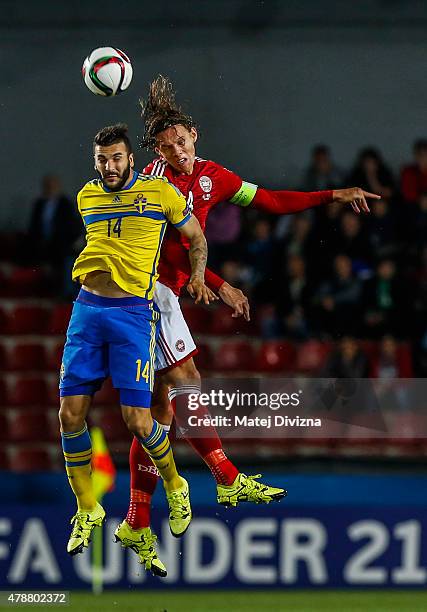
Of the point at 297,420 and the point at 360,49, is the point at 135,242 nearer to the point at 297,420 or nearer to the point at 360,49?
the point at 297,420

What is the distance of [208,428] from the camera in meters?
7.95

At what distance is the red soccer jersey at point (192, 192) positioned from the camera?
748 cm

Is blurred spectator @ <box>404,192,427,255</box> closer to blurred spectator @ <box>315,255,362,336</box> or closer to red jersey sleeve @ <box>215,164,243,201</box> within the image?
blurred spectator @ <box>315,255,362,336</box>

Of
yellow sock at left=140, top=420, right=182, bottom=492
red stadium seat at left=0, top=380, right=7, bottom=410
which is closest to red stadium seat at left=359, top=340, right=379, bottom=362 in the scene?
red stadium seat at left=0, top=380, right=7, bottom=410

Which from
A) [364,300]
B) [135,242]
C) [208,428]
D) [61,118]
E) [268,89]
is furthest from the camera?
[364,300]

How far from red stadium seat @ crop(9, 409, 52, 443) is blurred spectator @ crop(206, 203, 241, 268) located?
106 inches

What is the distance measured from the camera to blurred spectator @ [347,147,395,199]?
9578 mm

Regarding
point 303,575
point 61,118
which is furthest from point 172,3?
point 303,575

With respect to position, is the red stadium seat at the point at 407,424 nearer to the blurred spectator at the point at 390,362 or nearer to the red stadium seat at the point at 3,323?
the blurred spectator at the point at 390,362

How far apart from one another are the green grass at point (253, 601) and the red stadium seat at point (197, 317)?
2.26m

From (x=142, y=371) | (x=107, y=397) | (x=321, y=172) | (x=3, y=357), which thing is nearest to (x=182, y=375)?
(x=142, y=371)

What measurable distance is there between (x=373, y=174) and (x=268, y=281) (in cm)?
123

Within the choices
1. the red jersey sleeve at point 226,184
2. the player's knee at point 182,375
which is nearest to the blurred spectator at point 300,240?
the red jersey sleeve at point 226,184

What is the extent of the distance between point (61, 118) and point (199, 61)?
1115 millimetres
